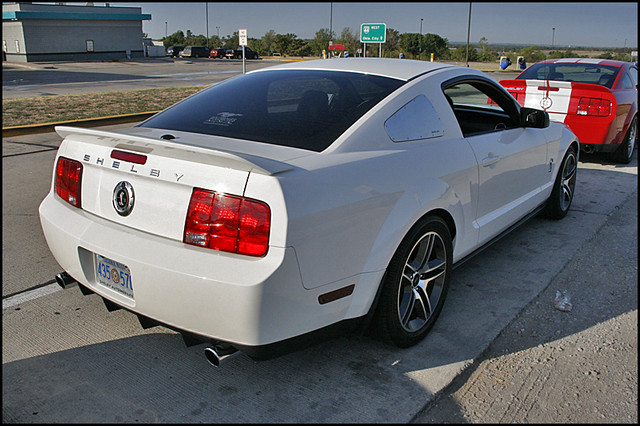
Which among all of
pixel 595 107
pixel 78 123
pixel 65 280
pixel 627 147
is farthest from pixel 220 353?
pixel 78 123

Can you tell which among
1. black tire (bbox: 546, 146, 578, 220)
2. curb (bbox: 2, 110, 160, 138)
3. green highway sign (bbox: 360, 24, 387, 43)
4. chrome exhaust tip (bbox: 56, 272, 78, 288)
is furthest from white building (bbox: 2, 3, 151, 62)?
chrome exhaust tip (bbox: 56, 272, 78, 288)

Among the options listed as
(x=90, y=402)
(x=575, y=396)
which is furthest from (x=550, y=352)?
(x=90, y=402)

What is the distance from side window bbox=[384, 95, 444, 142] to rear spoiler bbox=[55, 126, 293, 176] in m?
0.86

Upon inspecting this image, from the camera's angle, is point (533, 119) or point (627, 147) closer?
point (533, 119)

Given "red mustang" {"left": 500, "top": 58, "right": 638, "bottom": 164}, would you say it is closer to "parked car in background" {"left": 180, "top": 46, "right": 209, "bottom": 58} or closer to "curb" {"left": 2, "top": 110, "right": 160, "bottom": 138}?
"curb" {"left": 2, "top": 110, "right": 160, "bottom": 138}

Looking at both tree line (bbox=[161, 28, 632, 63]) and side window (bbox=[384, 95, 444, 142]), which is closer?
side window (bbox=[384, 95, 444, 142])

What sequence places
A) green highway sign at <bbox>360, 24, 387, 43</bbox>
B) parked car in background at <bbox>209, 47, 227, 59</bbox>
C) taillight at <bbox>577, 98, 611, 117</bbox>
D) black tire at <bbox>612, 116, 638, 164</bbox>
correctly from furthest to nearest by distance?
1. parked car in background at <bbox>209, 47, 227, 59</bbox>
2. green highway sign at <bbox>360, 24, 387, 43</bbox>
3. black tire at <bbox>612, 116, 638, 164</bbox>
4. taillight at <bbox>577, 98, 611, 117</bbox>

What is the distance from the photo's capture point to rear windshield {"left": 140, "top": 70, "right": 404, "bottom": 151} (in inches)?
117

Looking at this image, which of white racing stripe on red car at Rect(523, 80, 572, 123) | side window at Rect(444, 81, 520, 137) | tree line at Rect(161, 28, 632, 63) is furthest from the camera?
tree line at Rect(161, 28, 632, 63)

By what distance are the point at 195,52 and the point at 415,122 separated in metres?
64.0

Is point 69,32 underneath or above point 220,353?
above

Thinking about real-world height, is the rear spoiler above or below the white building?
below

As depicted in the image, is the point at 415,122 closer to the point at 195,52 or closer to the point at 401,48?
the point at 401,48

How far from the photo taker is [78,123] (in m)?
10.9
